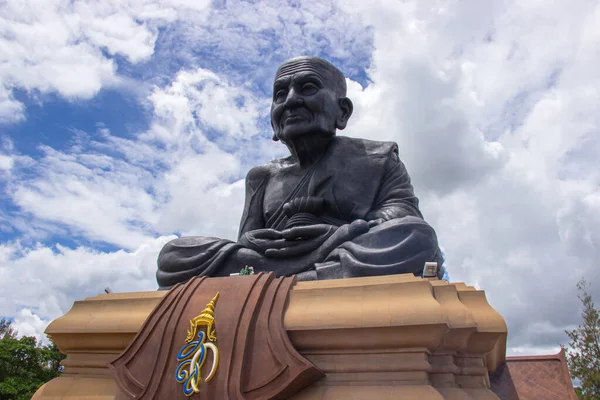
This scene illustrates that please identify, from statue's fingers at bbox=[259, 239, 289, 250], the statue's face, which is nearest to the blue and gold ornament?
statue's fingers at bbox=[259, 239, 289, 250]

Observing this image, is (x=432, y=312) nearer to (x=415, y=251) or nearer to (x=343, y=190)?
(x=415, y=251)

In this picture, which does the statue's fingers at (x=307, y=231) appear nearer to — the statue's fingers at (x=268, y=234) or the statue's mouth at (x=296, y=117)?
the statue's fingers at (x=268, y=234)

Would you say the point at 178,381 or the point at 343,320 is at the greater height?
the point at 343,320

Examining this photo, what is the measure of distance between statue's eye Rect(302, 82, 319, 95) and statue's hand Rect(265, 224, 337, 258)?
86.1 inches

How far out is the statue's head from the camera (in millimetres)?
6723

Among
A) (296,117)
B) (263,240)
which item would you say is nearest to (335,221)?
(263,240)

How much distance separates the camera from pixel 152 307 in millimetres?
4418

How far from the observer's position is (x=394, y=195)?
20.6ft

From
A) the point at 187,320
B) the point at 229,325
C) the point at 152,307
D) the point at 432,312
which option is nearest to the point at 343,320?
the point at 432,312

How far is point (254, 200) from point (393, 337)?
13.1 ft

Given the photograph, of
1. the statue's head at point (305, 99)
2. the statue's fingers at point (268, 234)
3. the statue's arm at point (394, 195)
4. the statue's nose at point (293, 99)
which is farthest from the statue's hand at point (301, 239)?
the statue's nose at point (293, 99)

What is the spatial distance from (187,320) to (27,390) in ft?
54.2

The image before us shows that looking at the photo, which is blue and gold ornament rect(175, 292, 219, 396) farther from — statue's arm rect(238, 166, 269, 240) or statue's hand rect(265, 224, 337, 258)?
statue's arm rect(238, 166, 269, 240)

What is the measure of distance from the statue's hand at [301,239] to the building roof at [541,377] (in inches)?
105
